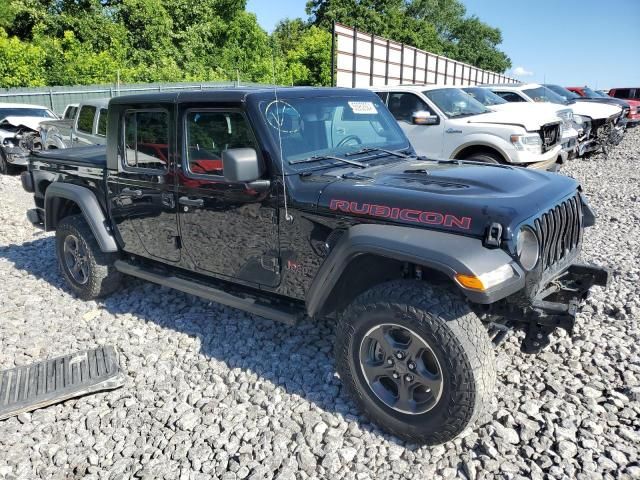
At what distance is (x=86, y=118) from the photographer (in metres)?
9.70

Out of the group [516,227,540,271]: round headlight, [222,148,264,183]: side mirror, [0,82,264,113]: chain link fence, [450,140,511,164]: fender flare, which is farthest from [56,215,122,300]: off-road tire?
[0,82,264,113]: chain link fence

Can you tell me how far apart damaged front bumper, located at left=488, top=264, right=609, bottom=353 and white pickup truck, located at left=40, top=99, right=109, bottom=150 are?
7133 millimetres

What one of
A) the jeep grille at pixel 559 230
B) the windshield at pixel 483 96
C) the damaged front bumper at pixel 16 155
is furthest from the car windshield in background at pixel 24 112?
the jeep grille at pixel 559 230

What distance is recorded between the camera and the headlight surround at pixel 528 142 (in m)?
7.96

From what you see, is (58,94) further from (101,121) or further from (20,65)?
(101,121)

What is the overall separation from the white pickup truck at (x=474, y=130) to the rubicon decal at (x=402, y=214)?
204 inches

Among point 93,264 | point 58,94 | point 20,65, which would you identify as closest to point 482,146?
A: point 93,264

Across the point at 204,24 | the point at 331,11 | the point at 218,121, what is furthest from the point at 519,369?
the point at 331,11

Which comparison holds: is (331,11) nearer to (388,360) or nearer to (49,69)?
(49,69)

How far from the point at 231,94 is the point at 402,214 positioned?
147cm

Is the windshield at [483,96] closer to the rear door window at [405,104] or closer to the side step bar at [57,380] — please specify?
the rear door window at [405,104]

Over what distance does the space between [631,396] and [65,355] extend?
3824 millimetres

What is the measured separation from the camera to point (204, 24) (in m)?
31.4

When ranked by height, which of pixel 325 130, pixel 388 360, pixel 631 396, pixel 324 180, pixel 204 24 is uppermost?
pixel 204 24
